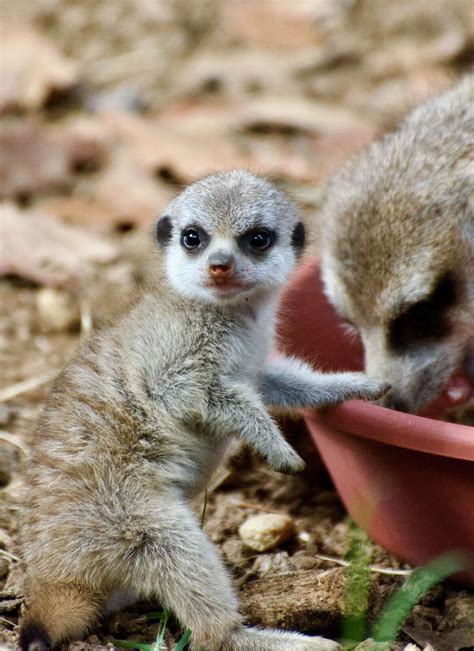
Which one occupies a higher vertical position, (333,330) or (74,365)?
(333,330)

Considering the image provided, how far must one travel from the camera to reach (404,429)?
10.7ft

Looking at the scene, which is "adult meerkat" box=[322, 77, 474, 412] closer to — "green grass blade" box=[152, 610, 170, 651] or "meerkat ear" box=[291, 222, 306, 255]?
"meerkat ear" box=[291, 222, 306, 255]

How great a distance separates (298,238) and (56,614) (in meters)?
1.49

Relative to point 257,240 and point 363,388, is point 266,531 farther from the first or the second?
point 257,240

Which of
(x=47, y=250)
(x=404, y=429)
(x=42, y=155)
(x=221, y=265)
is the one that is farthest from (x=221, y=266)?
(x=42, y=155)

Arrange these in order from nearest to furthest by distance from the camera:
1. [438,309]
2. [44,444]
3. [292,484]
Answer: [44,444] → [438,309] → [292,484]

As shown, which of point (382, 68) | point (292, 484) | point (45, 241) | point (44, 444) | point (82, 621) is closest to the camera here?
point (82, 621)

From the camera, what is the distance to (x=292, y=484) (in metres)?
4.32

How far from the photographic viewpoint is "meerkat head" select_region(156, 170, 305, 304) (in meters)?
3.44

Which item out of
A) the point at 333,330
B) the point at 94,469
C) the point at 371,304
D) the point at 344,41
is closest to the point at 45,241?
the point at 333,330

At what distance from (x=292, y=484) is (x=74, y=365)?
3.90 feet

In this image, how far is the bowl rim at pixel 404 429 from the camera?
10.4ft

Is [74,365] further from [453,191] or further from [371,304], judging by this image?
[453,191]

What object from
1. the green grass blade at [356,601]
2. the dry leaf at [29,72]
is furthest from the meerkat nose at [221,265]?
the dry leaf at [29,72]
